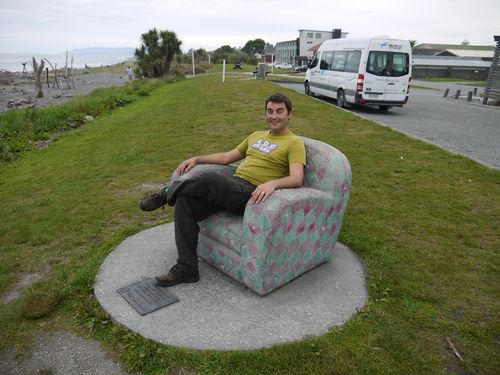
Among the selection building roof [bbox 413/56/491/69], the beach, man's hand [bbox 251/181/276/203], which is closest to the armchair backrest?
man's hand [bbox 251/181/276/203]

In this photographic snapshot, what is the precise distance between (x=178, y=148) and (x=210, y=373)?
254 inches

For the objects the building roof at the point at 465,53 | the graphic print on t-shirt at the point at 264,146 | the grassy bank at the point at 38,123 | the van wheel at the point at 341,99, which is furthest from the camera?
the building roof at the point at 465,53

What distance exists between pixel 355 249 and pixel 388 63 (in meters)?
10.7

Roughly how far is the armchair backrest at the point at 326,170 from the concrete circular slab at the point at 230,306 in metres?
0.82

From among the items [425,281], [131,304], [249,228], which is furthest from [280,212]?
[425,281]

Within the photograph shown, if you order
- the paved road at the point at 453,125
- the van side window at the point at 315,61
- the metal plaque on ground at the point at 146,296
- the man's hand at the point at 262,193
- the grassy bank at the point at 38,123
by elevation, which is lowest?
the grassy bank at the point at 38,123

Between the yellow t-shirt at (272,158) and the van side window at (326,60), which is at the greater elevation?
the van side window at (326,60)

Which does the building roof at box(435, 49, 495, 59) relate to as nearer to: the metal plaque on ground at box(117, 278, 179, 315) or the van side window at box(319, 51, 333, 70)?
the van side window at box(319, 51, 333, 70)

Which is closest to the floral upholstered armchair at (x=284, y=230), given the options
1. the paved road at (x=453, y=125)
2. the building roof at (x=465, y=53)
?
the paved road at (x=453, y=125)

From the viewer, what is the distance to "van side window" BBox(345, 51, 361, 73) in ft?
43.6

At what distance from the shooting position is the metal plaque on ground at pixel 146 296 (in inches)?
119

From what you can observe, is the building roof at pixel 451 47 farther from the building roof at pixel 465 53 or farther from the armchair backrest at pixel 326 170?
the armchair backrest at pixel 326 170

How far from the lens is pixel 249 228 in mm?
2941

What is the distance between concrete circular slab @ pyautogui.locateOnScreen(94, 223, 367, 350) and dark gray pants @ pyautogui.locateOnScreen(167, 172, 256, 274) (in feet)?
0.99
